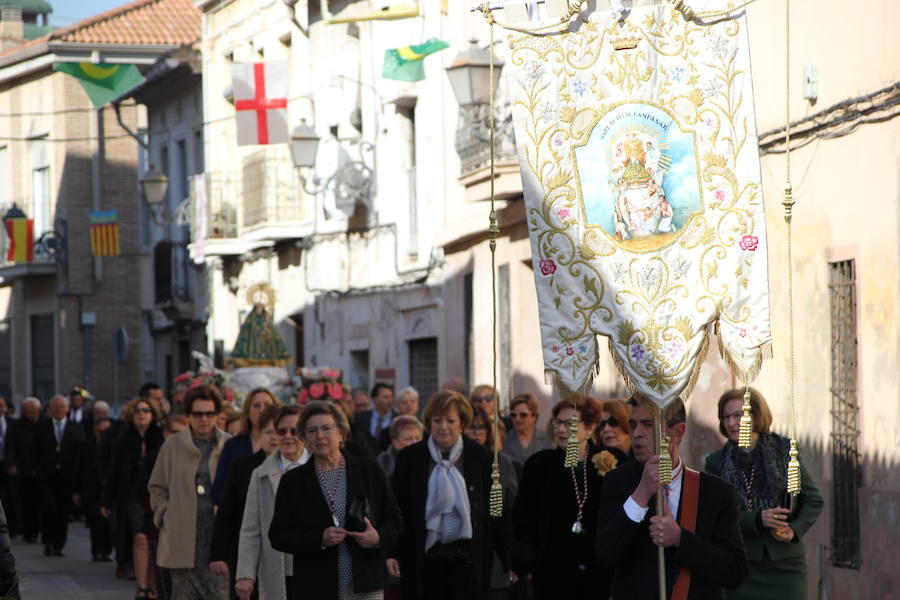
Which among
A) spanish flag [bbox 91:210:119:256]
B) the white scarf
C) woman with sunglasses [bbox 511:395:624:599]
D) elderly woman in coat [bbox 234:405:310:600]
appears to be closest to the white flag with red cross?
spanish flag [bbox 91:210:119:256]

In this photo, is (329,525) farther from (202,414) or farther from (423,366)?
(423,366)

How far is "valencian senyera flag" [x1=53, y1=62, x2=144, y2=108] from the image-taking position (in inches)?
1032

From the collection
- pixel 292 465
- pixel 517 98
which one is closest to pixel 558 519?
pixel 292 465

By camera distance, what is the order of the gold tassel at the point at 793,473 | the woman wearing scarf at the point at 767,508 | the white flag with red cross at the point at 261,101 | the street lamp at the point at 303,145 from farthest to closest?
the white flag with red cross at the point at 261,101 → the street lamp at the point at 303,145 → the woman wearing scarf at the point at 767,508 → the gold tassel at the point at 793,473

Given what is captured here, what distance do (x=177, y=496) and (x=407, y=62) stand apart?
1063 centimetres

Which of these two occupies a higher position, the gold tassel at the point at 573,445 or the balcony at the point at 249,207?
the balcony at the point at 249,207

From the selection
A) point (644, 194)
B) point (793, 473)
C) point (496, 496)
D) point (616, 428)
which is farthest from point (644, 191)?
point (616, 428)

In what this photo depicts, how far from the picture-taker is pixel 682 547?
284 inches

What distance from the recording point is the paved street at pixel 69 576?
17078 millimetres

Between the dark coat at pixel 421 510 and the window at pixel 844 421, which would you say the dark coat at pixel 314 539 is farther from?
the window at pixel 844 421

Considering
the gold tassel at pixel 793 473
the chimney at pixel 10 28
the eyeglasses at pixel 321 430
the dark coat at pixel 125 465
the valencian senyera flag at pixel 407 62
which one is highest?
the chimney at pixel 10 28

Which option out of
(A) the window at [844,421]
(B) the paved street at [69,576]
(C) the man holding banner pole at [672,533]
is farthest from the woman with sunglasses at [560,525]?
(B) the paved street at [69,576]

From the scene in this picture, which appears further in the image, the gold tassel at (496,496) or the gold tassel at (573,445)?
the gold tassel at (496,496)

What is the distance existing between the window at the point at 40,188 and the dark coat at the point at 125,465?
2922 cm
